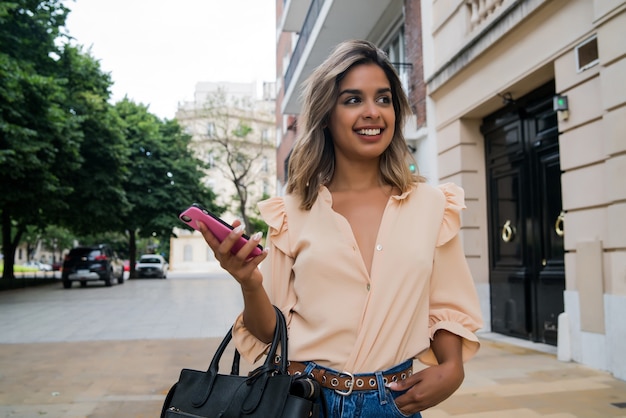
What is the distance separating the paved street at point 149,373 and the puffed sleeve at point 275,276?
10.9ft

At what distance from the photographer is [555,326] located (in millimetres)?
7488

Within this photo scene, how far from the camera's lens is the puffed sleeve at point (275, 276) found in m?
1.82

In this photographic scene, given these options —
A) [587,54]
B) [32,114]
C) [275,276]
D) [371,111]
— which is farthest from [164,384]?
[32,114]

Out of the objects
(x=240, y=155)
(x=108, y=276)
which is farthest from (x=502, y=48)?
(x=240, y=155)

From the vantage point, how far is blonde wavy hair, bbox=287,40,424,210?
6.23 ft

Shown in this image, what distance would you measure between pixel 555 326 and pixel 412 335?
654 cm

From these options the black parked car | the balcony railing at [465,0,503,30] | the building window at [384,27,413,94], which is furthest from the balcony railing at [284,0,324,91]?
the black parked car

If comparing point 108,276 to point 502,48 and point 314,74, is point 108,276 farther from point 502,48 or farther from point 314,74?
point 314,74

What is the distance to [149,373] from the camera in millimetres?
6770

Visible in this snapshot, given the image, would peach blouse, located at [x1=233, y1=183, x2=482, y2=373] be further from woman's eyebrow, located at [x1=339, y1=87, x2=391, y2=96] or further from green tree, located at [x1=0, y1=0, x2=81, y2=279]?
green tree, located at [x1=0, y1=0, x2=81, y2=279]

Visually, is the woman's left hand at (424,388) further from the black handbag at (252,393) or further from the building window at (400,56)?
the building window at (400,56)

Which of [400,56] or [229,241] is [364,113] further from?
[400,56]

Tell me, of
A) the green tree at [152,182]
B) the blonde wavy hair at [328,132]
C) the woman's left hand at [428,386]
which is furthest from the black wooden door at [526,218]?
the green tree at [152,182]

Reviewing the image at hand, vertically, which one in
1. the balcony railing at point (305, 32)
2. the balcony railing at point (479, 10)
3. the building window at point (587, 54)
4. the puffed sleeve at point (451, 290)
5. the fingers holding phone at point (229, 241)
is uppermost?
the balcony railing at point (305, 32)
